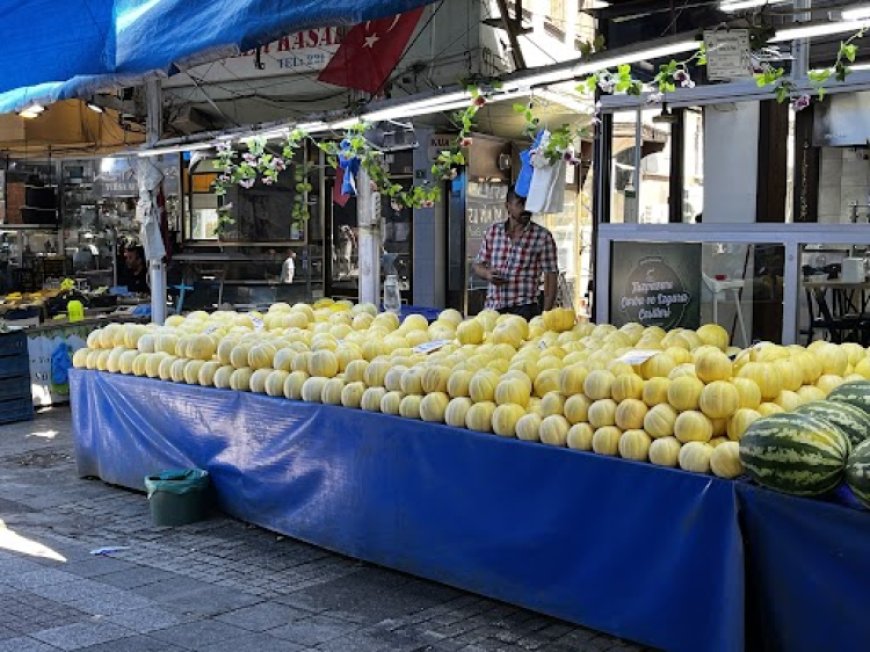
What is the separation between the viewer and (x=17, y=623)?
4922 millimetres

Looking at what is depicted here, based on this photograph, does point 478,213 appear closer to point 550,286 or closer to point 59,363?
point 550,286

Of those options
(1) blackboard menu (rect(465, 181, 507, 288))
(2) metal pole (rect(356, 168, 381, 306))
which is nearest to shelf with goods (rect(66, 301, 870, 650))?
(2) metal pole (rect(356, 168, 381, 306))

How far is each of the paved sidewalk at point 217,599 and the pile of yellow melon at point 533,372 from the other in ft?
3.32

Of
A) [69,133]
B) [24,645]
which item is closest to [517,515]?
[24,645]

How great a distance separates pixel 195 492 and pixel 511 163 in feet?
30.4

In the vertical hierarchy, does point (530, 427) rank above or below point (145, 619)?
above

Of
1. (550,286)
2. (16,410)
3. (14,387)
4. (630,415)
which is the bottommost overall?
(16,410)

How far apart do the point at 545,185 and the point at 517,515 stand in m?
3.54

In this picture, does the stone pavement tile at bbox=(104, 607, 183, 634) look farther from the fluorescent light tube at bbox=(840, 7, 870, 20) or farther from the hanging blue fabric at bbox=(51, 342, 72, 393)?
the hanging blue fabric at bbox=(51, 342, 72, 393)

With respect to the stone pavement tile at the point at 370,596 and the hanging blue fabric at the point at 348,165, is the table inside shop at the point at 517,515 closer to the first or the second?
the stone pavement tile at the point at 370,596

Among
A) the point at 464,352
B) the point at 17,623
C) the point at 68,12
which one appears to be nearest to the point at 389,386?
the point at 464,352

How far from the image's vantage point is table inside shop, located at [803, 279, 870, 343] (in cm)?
890

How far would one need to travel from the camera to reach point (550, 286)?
28.0 ft

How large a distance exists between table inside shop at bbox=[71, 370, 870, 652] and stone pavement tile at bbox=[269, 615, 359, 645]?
0.66m
